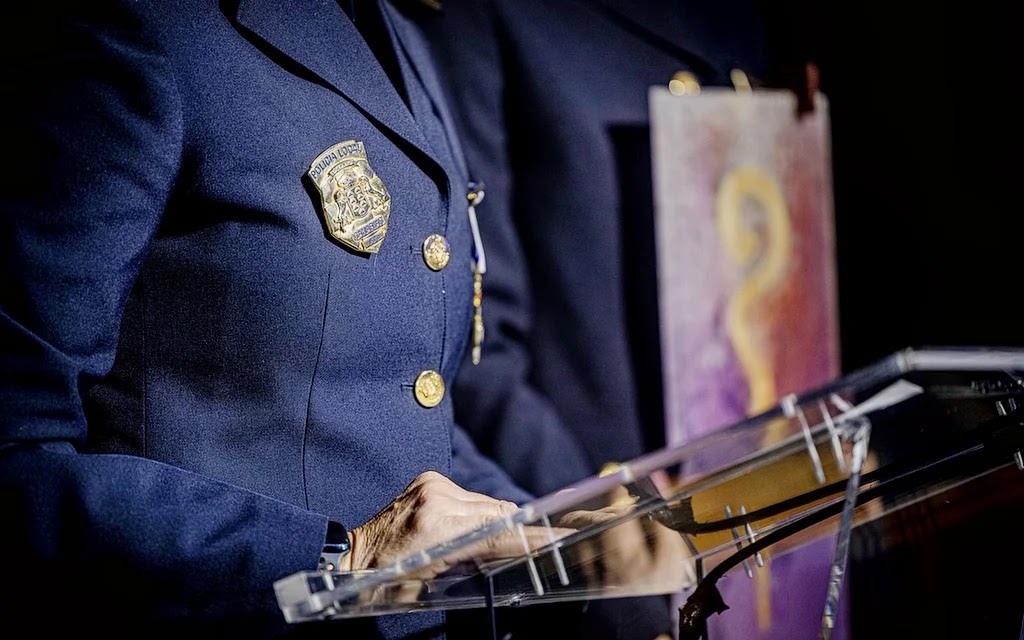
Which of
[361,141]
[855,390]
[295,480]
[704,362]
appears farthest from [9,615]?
[704,362]

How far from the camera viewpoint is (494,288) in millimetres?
1402

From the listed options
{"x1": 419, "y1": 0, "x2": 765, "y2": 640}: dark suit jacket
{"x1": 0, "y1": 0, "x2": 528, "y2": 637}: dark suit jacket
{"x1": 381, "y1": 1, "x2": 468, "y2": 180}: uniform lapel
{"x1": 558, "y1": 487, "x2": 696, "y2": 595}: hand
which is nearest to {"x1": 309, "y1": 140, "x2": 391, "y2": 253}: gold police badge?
{"x1": 0, "y1": 0, "x2": 528, "y2": 637}: dark suit jacket

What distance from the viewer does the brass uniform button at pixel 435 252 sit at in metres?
0.80

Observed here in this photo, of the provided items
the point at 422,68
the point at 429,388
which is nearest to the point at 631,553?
the point at 429,388

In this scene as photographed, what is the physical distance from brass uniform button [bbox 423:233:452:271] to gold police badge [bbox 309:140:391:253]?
0.05 metres

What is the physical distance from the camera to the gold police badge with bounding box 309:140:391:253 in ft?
2.39

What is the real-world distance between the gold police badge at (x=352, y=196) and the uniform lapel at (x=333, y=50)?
42mm

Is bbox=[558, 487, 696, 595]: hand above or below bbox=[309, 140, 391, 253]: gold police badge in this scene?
below

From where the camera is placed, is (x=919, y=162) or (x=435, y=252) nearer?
(x=435, y=252)

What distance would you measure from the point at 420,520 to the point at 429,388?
0.54ft

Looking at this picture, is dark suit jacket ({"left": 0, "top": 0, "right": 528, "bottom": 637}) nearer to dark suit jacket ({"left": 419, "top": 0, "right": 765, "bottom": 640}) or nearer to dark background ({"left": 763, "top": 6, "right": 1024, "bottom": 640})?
dark suit jacket ({"left": 419, "top": 0, "right": 765, "bottom": 640})

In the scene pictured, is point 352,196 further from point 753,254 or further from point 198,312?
point 753,254

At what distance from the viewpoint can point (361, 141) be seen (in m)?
0.76

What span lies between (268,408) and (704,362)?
84 cm
